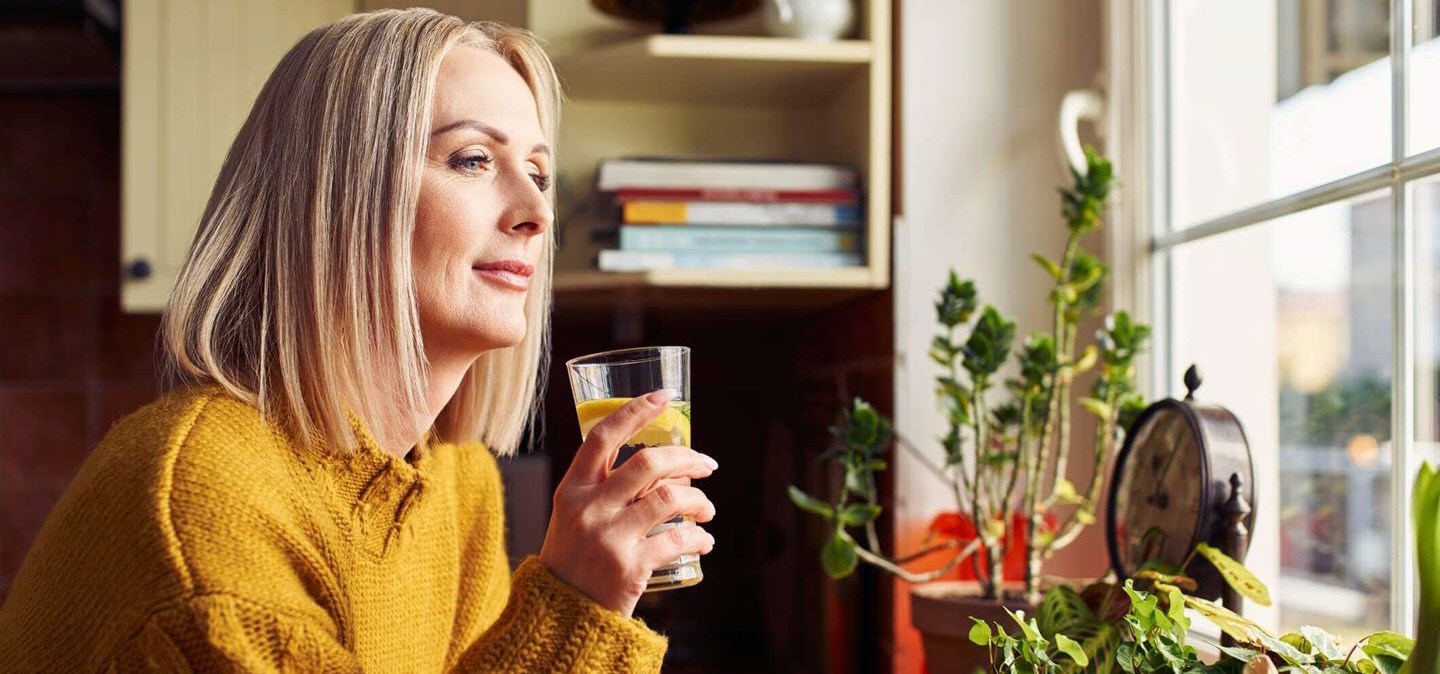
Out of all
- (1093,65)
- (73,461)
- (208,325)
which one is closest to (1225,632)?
(208,325)

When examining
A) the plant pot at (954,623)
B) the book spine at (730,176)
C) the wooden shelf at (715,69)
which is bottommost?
the plant pot at (954,623)

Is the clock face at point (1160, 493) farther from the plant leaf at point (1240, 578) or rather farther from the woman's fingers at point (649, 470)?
the woman's fingers at point (649, 470)

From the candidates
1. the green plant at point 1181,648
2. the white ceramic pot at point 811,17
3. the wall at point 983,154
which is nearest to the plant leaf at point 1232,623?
the green plant at point 1181,648

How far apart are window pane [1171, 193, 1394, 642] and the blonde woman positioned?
0.65m

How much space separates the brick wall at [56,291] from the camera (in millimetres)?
2408

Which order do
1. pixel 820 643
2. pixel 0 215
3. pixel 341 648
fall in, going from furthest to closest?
pixel 0 215 → pixel 820 643 → pixel 341 648

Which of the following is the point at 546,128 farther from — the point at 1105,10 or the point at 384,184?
the point at 1105,10

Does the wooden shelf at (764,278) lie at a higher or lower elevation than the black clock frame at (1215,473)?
higher

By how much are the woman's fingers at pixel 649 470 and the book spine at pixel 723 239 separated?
0.75 m

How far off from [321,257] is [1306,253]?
0.94m

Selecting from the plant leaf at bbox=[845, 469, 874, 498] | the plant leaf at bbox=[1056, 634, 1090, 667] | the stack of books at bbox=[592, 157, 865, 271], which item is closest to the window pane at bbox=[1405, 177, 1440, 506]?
the plant leaf at bbox=[1056, 634, 1090, 667]

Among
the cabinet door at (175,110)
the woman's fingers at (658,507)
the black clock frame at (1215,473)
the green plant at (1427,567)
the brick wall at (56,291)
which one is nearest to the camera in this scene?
the green plant at (1427,567)

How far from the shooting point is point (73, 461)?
7.93 feet

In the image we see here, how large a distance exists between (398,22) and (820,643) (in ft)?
3.91
